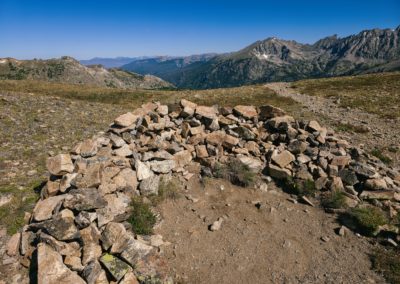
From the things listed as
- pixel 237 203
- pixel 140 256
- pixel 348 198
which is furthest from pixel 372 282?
pixel 140 256

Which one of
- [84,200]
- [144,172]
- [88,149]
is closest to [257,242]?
[144,172]

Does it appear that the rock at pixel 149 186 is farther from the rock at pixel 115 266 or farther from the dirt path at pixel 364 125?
the dirt path at pixel 364 125

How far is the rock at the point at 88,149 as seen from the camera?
12750 mm

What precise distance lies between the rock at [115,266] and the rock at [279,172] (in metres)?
8.43

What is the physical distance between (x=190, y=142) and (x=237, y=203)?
5.10 meters

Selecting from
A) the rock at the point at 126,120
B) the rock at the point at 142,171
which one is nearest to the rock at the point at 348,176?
the rock at the point at 142,171

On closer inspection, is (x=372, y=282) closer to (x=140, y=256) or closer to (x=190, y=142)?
(x=140, y=256)

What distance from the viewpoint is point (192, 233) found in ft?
34.7

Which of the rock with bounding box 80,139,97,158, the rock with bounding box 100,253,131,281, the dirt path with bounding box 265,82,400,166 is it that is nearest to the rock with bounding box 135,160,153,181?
the rock with bounding box 80,139,97,158

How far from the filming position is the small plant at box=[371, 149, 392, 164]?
17131mm

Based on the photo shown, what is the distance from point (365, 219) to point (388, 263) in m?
1.88

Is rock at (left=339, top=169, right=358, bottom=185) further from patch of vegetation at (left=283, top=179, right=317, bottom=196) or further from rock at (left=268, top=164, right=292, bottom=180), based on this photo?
→ rock at (left=268, top=164, right=292, bottom=180)

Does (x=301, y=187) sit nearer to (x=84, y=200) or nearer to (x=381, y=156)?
(x=381, y=156)

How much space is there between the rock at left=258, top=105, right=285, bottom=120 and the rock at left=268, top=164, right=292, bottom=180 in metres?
5.13
